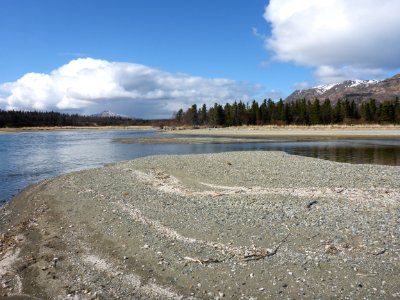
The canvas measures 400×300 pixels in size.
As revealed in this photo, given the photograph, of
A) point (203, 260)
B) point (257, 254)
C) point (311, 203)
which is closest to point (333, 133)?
A: point (311, 203)

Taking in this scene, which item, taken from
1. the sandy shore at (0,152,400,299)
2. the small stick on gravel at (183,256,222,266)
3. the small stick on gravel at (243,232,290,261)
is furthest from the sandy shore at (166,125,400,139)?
the small stick on gravel at (183,256,222,266)

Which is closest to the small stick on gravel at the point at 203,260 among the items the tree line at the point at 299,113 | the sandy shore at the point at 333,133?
the sandy shore at the point at 333,133

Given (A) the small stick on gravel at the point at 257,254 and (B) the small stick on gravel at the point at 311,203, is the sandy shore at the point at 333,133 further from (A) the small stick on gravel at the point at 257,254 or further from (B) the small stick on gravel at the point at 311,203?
(A) the small stick on gravel at the point at 257,254

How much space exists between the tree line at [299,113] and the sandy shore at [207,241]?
340ft

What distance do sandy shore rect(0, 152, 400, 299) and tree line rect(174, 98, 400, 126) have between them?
10369cm

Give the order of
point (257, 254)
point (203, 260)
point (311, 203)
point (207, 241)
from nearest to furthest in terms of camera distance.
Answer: point (203, 260) < point (257, 254) < point (207, 241) < point (311, 203)

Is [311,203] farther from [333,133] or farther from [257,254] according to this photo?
[333,133]

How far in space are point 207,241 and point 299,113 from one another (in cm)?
12045

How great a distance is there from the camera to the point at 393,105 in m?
108

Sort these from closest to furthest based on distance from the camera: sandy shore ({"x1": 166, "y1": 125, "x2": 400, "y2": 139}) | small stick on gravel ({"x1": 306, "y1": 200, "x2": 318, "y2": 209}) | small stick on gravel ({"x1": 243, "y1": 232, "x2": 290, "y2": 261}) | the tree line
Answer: small stick on gravel ({"x1": 243, "y1": 232, "x2": 290, "y2": 261})
small stick on gravel ({"x1": 306, "y1": 200, "x2": 318, "y2": 209})
sandy shore ({"x1": 166, "y1": 125, "x2": 400, "y2": 139})
the tree line

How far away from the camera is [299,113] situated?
406 feet

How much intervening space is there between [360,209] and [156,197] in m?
8.58

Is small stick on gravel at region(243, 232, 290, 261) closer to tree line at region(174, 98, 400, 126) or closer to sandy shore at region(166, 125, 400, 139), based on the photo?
sandy shore at region(166, 125, 400, 139)

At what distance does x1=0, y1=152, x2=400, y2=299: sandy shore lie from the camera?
7523 mm
